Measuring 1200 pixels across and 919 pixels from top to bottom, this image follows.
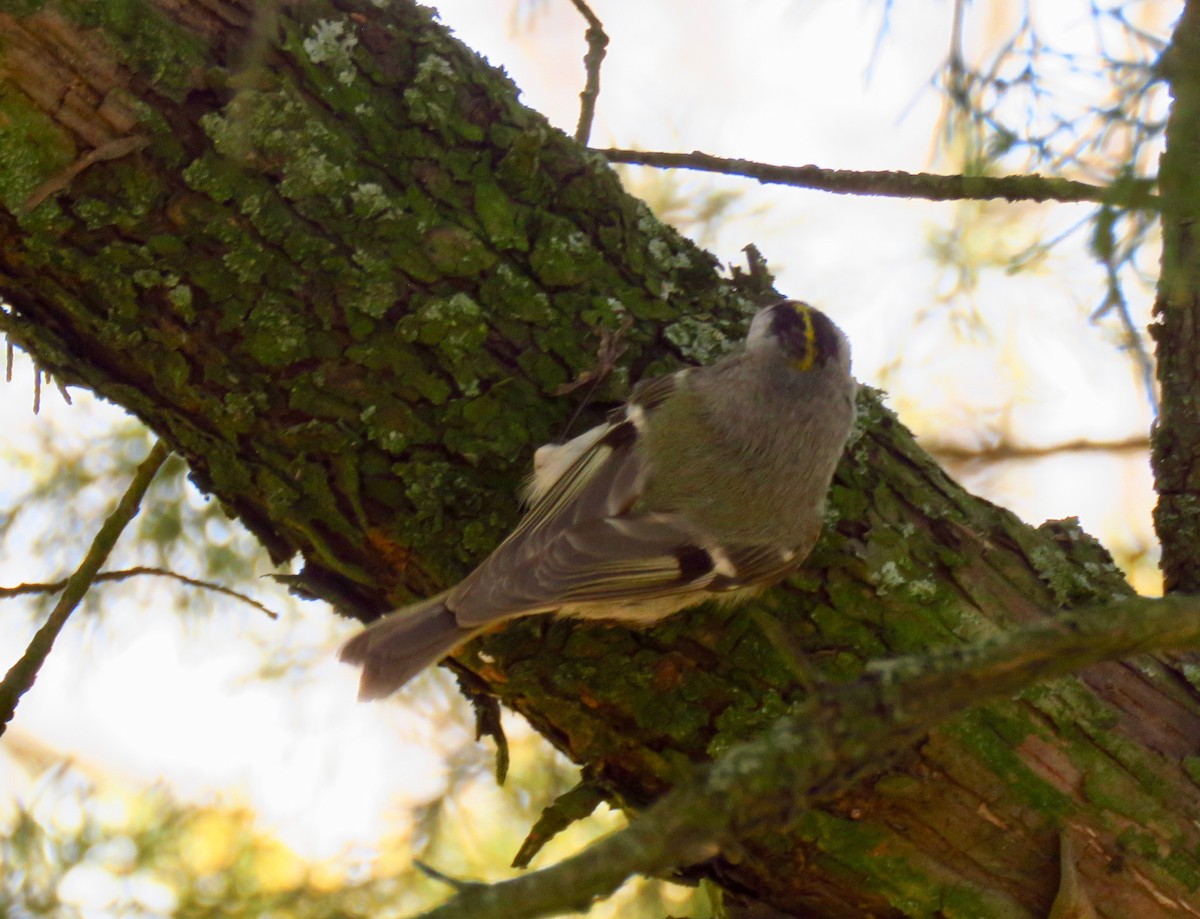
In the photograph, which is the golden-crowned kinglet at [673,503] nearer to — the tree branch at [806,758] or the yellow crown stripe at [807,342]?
the yellow crown stripe at [807,342]

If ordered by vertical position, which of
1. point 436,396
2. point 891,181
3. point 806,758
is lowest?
point 806,758

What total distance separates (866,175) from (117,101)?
1499 millimetres

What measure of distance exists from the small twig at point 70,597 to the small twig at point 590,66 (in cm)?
119

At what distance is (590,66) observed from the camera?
277 cm

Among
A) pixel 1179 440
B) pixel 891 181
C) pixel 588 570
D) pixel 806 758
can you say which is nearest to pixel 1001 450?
pixel 1179 440

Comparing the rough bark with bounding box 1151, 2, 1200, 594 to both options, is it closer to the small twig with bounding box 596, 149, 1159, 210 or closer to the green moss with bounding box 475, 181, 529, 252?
the small twig with bounding box 596, 149, 1159, 210

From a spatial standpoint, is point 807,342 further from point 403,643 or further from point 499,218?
point 403,643

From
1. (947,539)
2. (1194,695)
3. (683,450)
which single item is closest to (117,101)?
(683,450)

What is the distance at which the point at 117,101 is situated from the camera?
6.27 ft

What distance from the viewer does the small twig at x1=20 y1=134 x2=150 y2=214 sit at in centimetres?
188

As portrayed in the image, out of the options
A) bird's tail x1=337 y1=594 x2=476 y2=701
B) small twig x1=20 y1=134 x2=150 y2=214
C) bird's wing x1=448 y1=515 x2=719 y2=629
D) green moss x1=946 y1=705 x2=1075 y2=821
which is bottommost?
green moss x1=946 y1=705 x2=1075 y2=821

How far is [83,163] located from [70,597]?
0.88 m

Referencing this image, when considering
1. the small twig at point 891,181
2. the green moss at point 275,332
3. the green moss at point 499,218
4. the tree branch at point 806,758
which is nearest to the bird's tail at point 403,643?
the green moss at point 275,332

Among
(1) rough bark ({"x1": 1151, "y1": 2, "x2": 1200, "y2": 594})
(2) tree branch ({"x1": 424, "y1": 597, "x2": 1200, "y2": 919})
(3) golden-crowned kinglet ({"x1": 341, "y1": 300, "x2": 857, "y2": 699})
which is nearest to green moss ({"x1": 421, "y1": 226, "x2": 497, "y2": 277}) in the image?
(3) golden-crowned kinglet ({"x1": 341, "y1": 300, "x2": 857, "y2": 699})
